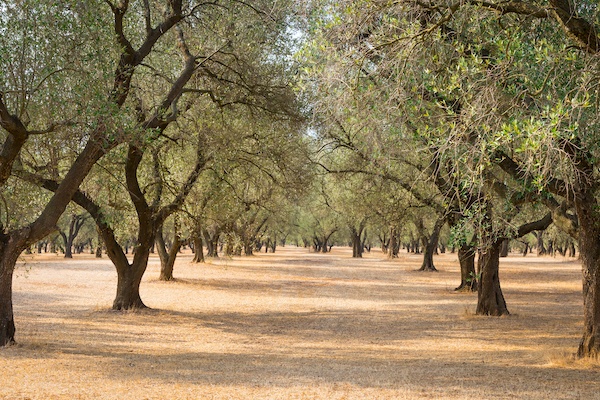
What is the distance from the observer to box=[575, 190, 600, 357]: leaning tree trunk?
10773 millimetres

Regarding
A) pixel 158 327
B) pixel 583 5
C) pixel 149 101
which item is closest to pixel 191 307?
pixel 158 327

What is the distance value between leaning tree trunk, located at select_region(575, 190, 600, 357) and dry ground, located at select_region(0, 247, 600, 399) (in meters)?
0.44

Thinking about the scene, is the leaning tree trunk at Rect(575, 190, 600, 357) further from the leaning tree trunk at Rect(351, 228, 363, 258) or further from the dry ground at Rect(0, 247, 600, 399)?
the leaning tree trunk at Rect(351, 228, 363, 258)

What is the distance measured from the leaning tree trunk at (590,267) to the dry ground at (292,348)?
442 mm

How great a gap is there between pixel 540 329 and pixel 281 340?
7011 mm

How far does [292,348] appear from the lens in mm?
13617

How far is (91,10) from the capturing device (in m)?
12.3

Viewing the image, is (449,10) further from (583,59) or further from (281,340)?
(281,340)

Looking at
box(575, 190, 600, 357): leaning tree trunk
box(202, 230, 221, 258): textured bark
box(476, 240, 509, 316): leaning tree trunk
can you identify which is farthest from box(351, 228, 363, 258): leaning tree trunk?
box(575, 190, 600, 357): leaning tree trunk

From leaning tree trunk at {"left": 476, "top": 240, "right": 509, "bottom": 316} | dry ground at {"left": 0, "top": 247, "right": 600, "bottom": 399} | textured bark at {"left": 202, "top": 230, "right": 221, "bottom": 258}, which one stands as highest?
textured bark at {"left": 202, "top": 230, "right": 221, "bottom": 258}

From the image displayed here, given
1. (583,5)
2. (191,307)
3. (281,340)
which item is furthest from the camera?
(191,307)

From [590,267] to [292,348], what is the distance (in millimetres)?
6206

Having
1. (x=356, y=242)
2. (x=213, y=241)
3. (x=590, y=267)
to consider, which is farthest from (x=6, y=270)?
(x=356, y=242)

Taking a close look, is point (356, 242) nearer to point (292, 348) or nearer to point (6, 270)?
point (292, 348)
